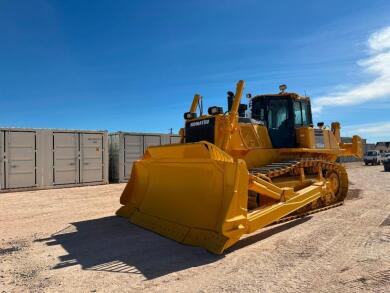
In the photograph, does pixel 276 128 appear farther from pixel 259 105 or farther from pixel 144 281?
pixel 144 281

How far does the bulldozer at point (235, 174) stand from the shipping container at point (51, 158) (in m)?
8.03

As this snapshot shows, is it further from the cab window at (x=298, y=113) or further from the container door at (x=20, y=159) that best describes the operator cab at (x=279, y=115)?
the container door at (x=20, y=159)

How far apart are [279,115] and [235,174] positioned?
4062 millimetres

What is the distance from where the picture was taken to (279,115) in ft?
30.9

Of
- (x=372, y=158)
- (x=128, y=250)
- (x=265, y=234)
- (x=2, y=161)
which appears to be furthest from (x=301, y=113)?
(x=372, y=158)

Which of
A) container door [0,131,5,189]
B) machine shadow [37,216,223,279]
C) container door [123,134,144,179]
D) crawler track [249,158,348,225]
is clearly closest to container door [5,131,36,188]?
container door [0,131,5,189]

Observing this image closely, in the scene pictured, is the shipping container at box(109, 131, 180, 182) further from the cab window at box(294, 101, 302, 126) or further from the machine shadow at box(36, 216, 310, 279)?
the machine shadow at box(36, 216, 310, 279)

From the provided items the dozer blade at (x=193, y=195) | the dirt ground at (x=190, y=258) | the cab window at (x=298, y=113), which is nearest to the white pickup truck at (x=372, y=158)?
the cab window at (x=298, y=113)

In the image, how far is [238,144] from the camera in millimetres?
7895

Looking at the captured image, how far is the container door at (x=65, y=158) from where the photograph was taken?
15898mm

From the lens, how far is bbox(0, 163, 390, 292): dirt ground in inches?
173

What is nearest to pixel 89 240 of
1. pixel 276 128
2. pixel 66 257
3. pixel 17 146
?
pixel 66 257

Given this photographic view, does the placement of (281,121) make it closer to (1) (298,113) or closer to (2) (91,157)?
(1) (298,113)

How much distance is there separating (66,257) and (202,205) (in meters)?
2.31
